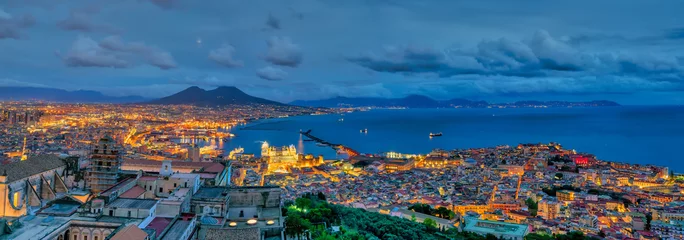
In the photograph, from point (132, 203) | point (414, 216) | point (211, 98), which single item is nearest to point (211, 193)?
point (132, 203)

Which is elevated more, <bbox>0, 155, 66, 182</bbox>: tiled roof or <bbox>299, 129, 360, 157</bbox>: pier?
<bbox>0, 155, 66, 182</bbox>: tiled roof

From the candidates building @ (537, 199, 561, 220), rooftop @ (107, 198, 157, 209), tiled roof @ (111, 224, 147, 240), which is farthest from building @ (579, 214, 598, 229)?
tiled roof @ (111, 224, 147, 240)

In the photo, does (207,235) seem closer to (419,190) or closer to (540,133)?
(419,190)

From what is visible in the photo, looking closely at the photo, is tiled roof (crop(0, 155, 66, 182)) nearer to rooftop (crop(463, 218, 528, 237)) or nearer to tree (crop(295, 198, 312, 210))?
tree (crop(295, 198, 312, 210))

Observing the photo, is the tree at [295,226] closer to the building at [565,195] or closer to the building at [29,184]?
the building at [29,184]

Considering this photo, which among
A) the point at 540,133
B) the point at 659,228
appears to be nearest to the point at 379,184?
the point at 659,228

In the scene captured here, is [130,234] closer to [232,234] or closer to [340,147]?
[232,234]

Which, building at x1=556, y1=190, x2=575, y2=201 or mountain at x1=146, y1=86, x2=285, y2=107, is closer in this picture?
building at x1=556, y1=190, x2=575, y2=201

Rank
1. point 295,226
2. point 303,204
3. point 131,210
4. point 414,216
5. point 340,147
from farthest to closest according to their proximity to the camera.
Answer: point 340,147
point 414,216
point 303,204
point 295,226
point 131,210
